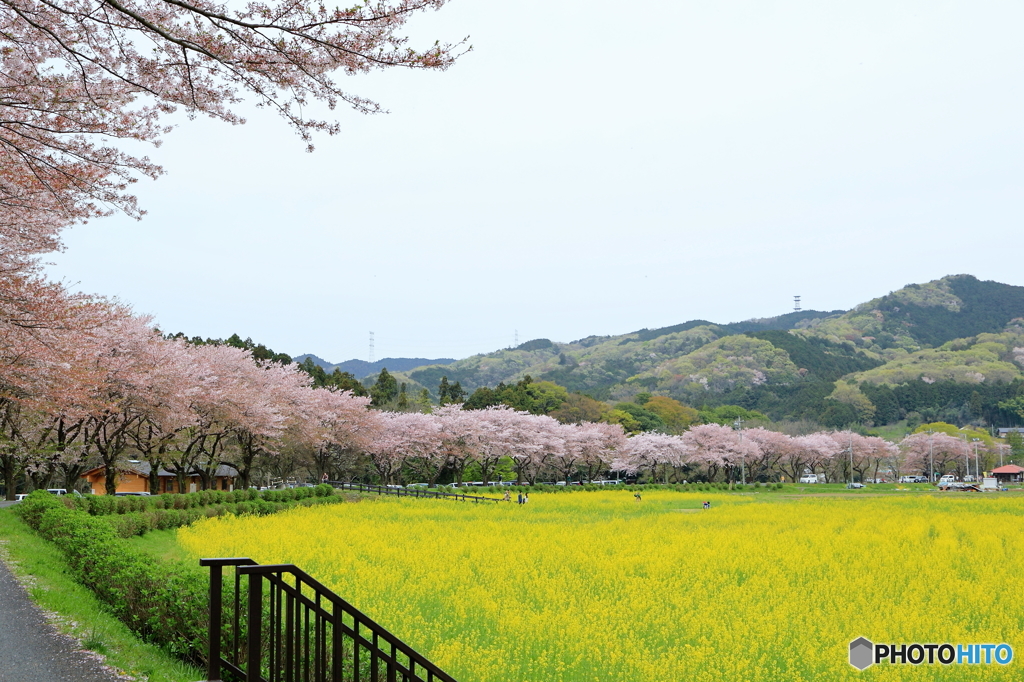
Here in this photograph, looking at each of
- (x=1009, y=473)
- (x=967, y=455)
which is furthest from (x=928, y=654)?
(x=967, y=455)

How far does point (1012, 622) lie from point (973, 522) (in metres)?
16.8

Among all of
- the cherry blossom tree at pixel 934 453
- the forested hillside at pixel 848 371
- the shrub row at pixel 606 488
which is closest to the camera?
the shrub row at pixel 606 488

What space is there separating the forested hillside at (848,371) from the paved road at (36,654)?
104 meters

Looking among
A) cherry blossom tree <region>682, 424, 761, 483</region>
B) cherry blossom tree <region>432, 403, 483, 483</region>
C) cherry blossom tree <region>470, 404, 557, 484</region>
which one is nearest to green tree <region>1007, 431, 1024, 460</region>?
cherry blossom tree <region>682, 424, 761, 483</region>

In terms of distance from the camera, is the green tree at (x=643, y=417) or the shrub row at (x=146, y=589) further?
the green tree at (x=643, y=417)

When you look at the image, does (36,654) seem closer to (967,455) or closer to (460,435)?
(460,435)

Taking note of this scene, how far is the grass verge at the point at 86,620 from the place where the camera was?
745 centimetres

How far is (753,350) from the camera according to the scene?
162 m

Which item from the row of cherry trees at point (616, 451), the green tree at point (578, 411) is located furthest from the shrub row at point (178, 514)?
the green tree at point (578, 411)

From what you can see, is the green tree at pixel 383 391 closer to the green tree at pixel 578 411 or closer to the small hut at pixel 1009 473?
the green tree at pixel 578 411

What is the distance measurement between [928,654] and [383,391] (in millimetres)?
64148

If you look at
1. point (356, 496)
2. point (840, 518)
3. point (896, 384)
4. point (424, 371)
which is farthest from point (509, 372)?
point (840, 518)

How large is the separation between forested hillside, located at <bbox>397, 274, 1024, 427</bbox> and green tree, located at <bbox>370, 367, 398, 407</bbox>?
1837 inches

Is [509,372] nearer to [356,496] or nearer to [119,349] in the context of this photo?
[356,496]
